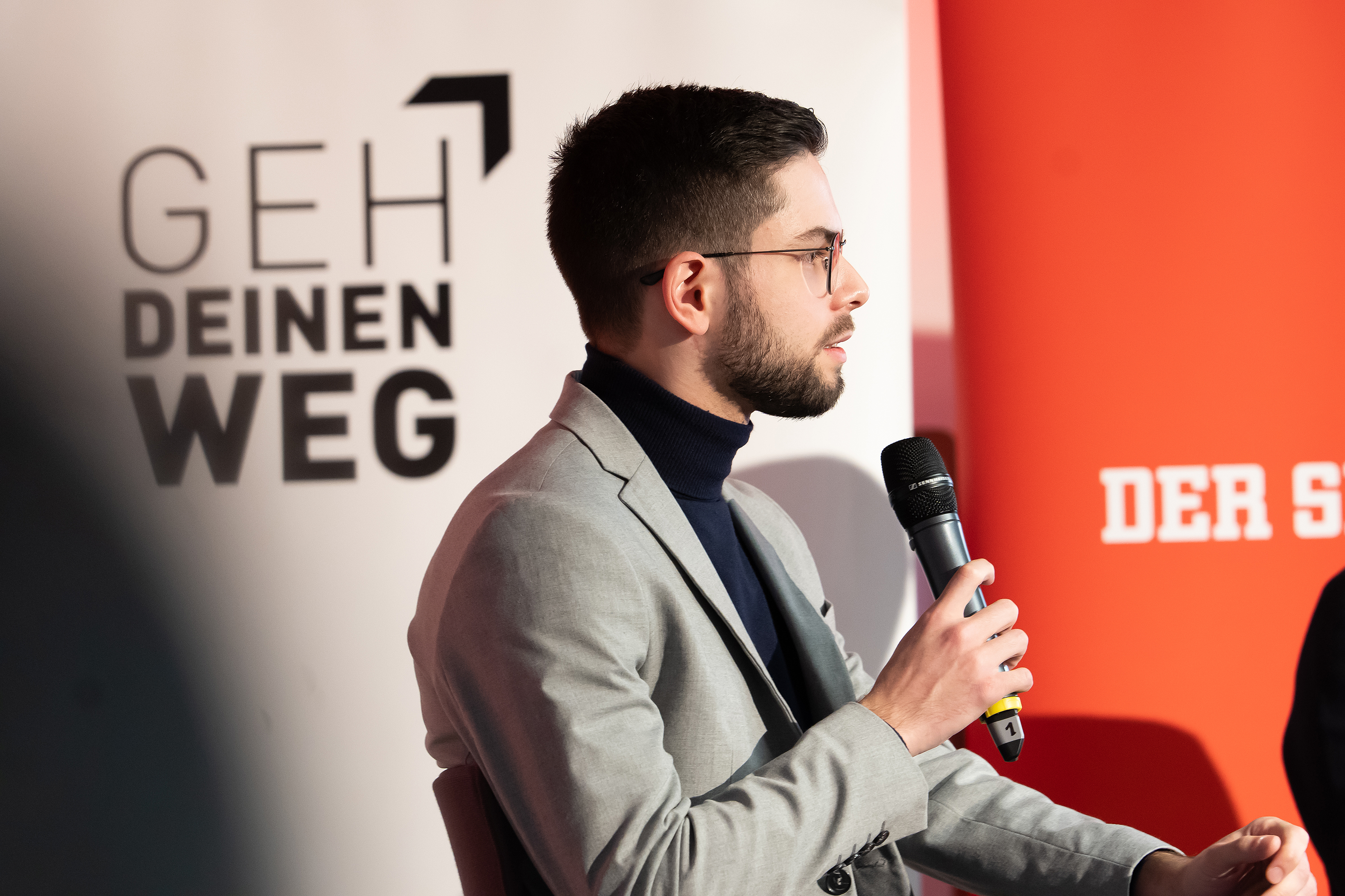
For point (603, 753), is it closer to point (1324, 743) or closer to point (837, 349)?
point (837, 349)

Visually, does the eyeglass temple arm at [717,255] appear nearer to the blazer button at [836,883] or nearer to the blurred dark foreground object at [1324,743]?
the blazer button at [836,883]

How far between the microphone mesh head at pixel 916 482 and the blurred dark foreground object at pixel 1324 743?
110 cm

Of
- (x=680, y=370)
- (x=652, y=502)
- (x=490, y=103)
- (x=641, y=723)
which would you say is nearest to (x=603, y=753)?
(x=641, y=723)

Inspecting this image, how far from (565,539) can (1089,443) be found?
1595mm

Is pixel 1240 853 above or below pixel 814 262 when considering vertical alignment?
below

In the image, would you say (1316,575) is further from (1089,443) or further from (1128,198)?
(1128,198)

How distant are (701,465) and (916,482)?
302mm

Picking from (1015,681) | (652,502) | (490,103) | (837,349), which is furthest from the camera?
(490,103)

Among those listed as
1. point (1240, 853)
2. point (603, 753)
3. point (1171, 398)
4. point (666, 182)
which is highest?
point (666, 182)

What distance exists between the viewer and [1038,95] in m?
2.43

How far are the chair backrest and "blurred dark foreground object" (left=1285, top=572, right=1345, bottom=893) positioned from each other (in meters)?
1.54

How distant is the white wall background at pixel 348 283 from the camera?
243 centimetres

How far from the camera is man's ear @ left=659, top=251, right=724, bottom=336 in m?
1.48

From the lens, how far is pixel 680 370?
1504mm
